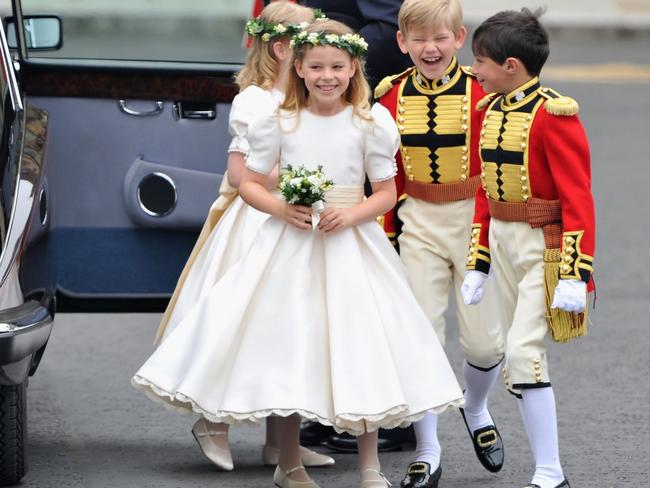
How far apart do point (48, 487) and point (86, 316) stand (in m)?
3.80

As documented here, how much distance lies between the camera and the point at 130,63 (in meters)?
6.50

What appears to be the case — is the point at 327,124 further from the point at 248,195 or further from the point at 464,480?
the point at 464,480

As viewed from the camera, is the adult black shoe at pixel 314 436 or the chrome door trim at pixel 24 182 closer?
the chrome door trim at pixel 24 182

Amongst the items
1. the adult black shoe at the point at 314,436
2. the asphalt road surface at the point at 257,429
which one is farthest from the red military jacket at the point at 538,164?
the adult black shoe at the point at 314,436

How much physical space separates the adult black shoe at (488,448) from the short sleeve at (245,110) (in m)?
1.29

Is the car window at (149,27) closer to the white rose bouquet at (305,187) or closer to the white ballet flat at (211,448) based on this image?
the white ballet flat at (211,448)

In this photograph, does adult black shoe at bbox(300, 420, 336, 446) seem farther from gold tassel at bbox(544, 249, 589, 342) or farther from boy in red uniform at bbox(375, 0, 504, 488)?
gold tassel at bbox(544, 249, 589, 342)

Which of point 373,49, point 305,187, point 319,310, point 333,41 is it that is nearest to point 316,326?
point 319,310

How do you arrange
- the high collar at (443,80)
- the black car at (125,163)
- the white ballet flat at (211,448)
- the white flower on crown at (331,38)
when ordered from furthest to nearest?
1. the black car at (125,163)
2. the white ballet flat at (211,448)
3. the high collar at (443,80)
4. the white flower on crown at (331,38)

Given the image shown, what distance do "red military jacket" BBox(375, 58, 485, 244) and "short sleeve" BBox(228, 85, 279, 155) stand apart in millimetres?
480

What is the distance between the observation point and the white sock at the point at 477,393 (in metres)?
5.86

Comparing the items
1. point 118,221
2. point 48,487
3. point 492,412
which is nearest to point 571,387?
point 492,412

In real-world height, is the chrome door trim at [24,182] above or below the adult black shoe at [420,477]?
above

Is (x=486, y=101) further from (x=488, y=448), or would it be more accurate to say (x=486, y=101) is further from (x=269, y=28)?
(x=488, y=448)
